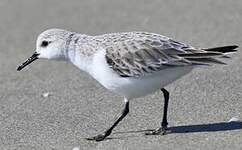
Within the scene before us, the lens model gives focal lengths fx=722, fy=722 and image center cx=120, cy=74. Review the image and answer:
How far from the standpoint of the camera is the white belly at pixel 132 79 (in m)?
6.34

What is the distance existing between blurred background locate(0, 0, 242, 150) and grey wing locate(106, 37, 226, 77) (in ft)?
2.09

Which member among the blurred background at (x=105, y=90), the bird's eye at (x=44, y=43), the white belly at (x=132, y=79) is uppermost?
the bird's eye at (x=44, y=43)

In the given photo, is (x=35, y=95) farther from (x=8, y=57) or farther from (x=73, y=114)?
(x=8, y=57)

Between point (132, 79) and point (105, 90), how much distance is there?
1.62 metres

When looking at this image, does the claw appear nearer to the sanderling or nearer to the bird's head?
the sanderling

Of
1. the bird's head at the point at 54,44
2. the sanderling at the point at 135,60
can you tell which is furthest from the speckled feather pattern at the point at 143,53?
the bird's head at the point at 54,44

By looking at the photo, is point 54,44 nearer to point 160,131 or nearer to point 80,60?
point 80,60

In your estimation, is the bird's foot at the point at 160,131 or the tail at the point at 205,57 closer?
the tail at the point at 205,57

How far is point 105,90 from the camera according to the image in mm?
8023

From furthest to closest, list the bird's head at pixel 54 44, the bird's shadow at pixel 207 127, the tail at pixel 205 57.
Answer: the bird's head at pixel 54 44, the bird's shadow at pixel 207 127, the tail at pixel 205 57

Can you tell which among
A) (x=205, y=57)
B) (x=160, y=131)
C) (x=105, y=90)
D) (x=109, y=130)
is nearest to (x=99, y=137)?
(x=109, y=130)

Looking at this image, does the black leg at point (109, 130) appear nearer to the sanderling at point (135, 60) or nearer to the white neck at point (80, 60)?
the sanderling at point (135, 60)

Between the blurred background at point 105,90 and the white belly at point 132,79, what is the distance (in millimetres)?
442

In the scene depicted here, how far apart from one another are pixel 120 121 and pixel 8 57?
9.75 feet
